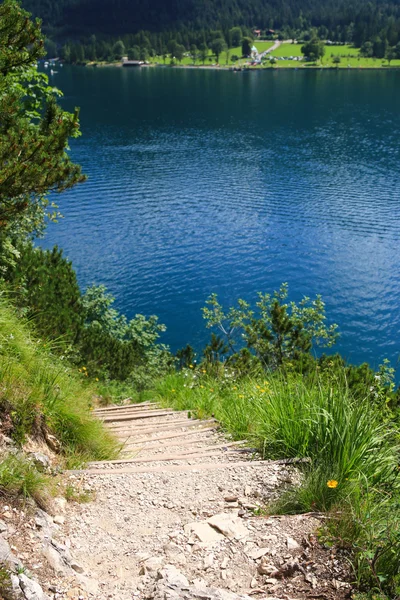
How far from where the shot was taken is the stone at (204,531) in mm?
4715

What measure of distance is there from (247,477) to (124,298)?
1165 inches

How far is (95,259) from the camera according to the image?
130 ft

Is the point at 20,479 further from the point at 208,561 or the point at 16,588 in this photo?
the point at 208,561

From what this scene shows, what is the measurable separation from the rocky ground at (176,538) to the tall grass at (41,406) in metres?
0.44

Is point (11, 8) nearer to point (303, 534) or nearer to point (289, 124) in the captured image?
point (303, 534)

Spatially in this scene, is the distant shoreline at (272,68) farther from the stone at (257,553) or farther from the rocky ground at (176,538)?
the stone at (257,553)

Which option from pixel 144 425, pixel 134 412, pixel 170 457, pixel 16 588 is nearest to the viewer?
pixel 16 588

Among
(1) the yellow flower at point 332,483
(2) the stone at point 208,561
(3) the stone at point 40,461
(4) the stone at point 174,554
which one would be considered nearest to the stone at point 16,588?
(4) the stone at point 174,554

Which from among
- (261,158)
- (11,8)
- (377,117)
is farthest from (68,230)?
(377,117)

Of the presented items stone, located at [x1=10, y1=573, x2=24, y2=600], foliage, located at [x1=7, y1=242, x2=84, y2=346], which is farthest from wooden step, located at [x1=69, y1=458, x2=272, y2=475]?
foliage, located at [x1=7, y1=242, x2=84, y2=346]

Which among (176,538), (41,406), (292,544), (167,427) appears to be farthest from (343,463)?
(167,427)

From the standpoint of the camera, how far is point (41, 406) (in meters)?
6.06

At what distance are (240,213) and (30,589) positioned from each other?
47117mm

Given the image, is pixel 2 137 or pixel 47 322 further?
pixel 47 322
